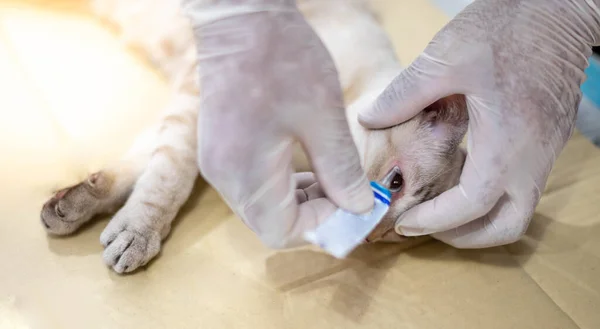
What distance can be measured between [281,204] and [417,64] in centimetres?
43

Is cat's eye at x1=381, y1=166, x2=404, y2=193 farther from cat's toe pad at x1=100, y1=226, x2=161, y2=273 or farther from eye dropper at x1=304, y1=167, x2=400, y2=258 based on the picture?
cat's toe pad at x1=100, y1=226, x2=161, y2=273

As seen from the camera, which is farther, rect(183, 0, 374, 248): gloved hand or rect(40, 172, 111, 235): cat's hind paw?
rect(40, 172, 111, 235): cat's hind paw

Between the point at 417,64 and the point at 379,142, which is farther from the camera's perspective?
the point at 379,142

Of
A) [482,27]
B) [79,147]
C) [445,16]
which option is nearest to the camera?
[482,27]

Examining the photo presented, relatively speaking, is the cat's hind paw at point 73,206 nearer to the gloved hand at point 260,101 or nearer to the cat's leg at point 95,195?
the cat's leg at point 95,195

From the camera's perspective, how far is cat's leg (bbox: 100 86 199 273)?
45.9 inches

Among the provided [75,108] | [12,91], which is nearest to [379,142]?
[75,108]

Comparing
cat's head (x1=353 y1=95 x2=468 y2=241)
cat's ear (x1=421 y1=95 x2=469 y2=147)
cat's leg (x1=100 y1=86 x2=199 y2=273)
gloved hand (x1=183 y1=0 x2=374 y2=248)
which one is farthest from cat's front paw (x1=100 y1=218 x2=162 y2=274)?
cat's ear (x1=421 y1=95 x2=469 y2=147)

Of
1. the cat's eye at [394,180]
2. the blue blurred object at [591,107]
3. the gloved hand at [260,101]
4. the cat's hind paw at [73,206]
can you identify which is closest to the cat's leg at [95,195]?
the cat's hind paw at [73,206]

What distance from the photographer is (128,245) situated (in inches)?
45.9

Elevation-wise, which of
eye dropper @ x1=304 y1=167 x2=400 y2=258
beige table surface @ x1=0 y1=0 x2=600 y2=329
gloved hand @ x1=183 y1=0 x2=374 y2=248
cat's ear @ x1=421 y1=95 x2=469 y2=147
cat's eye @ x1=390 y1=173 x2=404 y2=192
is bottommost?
beige table surface @ x1=0 y1=0 x2=600 y2=329

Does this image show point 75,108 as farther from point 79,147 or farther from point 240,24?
point 240,24

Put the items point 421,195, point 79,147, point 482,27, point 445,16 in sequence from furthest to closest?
1. point 445,16
2. point 79,147
3. point 421,195
4. point 482,27

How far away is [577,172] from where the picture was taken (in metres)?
1.60
